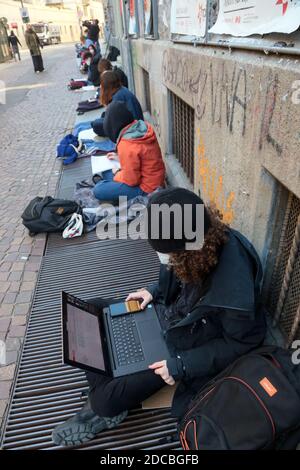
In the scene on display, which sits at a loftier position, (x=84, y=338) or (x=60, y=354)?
(x=84, y=338)

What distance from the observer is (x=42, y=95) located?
41.4 ft

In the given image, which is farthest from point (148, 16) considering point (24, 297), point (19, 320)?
point (19, 320)

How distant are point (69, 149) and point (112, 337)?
15.6ft

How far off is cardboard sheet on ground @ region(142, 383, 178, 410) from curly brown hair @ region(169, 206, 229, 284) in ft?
2.77

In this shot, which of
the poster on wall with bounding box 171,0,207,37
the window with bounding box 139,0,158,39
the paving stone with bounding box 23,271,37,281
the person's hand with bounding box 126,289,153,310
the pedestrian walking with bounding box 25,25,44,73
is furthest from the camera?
the pedestrian walking with bounding box 25,25,44,73

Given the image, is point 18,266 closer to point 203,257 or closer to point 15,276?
point 15,276

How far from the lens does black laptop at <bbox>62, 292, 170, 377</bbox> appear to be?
6.31 ft

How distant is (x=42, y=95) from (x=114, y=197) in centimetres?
1031

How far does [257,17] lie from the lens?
1.71m

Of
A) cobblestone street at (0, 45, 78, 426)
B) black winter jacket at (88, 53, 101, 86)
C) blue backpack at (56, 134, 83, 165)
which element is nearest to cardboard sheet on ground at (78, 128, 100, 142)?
blue backpack at (56, 134, 83, 165)

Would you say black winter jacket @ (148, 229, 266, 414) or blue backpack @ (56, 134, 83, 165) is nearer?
black winter jacket @ (148, 229, 266, 414)

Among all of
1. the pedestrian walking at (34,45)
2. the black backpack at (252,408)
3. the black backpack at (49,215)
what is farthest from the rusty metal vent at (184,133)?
the pedestrian walking at (34,45)

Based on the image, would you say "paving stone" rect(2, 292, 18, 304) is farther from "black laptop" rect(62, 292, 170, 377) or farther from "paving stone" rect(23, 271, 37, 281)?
"black laptop" rect(62, 292, 170, 377)

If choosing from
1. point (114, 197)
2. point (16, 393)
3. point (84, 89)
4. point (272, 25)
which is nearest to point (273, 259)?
point (272, 25)
